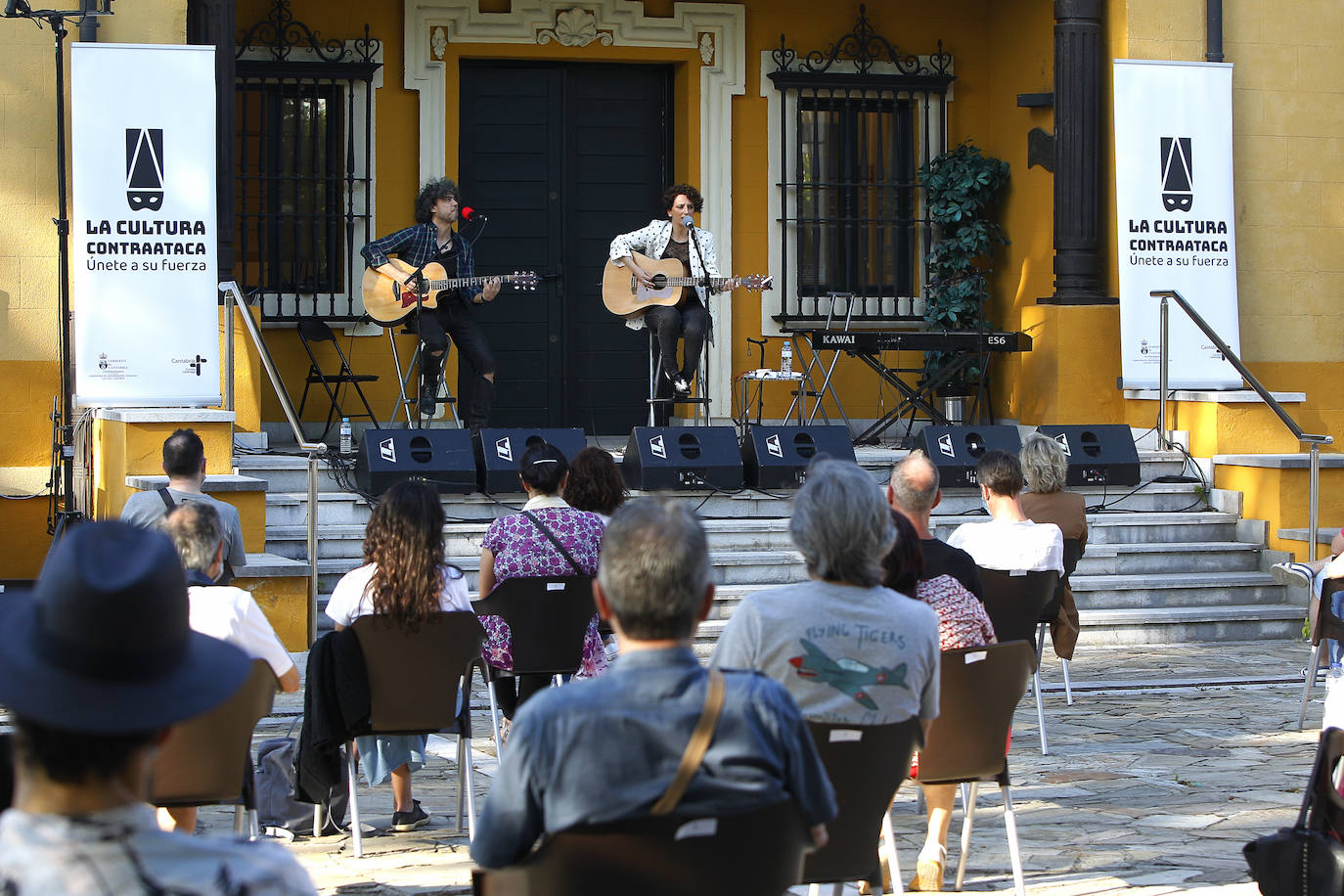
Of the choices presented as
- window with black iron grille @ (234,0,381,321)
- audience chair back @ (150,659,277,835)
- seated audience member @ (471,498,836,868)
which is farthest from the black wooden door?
seated audience member @ (471,498,836,868)

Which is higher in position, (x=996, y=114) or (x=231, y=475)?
(x=996, y=114)

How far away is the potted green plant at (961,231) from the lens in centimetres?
1206

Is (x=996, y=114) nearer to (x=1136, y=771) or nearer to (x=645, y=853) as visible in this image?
(x=1136, y=771)

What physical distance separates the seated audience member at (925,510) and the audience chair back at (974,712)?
43 cm

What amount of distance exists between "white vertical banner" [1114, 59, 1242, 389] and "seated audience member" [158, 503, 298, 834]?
759 cm

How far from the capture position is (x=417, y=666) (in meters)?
4.44

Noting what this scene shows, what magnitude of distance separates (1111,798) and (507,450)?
455 cm

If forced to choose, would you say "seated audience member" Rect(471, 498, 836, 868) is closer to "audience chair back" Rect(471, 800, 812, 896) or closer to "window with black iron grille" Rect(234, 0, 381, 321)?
"audience chair back" Rect(471, 800, 812, 896)

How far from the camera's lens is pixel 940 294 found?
12148mm

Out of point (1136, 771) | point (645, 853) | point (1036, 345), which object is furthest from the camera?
point (1036, 345)

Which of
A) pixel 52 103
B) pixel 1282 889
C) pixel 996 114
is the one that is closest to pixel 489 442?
pixel 52 103

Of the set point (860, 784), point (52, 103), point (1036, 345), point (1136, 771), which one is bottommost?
point (1136, 771)

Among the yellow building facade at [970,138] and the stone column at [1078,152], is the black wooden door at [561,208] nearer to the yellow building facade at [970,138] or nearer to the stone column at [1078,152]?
the yellow building facade at [970,138]

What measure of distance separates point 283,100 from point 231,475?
4.26 meters
